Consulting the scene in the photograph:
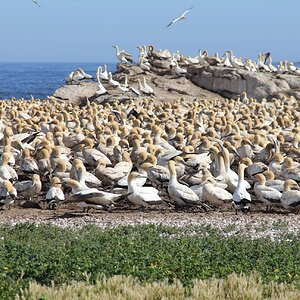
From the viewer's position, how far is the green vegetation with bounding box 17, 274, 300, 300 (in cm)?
906

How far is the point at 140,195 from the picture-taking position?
15.6 meters

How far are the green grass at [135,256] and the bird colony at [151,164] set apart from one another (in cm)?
240

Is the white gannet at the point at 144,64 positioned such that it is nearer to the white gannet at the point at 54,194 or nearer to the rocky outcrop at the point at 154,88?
the rocky outcrop at the point at 154,88

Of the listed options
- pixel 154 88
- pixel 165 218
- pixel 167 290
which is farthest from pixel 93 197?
pixel 154 88

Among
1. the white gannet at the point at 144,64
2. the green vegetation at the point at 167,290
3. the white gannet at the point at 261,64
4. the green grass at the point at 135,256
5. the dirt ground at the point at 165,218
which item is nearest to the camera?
the green vegetation at the point at 167,290

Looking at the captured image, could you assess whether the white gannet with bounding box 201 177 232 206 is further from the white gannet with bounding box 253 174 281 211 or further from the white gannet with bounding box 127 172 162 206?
the white gannet with bounding box 127 172 162 206

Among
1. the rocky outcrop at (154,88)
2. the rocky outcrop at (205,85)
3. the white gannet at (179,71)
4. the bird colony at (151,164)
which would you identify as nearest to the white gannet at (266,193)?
the bird colony at (151,164)

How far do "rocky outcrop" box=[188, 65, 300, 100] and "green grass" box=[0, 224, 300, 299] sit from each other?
27011 mm

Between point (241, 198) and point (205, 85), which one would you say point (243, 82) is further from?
point (241, 198)

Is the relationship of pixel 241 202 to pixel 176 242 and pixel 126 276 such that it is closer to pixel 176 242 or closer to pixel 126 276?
pixel 176 242

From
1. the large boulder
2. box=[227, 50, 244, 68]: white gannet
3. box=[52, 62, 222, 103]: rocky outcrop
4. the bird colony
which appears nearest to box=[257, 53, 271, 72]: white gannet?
box=[227, 50, 244, 68]: white gannet

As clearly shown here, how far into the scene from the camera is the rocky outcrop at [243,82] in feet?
131

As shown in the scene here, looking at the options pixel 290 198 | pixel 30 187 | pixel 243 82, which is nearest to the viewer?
pixel 290 198

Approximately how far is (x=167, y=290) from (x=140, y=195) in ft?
21.0
